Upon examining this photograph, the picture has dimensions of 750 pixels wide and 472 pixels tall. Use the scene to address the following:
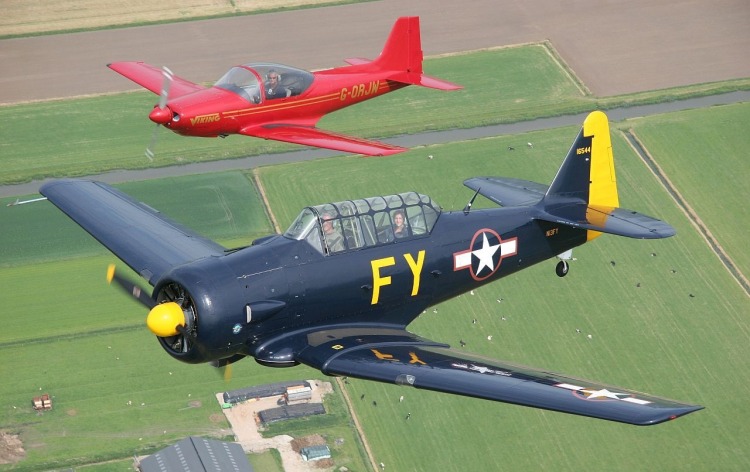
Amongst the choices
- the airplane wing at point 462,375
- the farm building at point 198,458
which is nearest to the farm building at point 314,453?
the farm building at point 198,458

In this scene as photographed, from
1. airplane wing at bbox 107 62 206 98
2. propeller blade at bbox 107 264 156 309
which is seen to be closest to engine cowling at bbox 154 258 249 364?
propeller blade at bbox 107 264 156 309

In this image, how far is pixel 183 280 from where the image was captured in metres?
41.2

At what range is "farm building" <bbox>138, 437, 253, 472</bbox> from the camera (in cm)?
5541

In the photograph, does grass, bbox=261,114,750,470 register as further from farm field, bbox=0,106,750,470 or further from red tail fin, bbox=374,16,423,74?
red tail fin, bbox=374,16,423,74

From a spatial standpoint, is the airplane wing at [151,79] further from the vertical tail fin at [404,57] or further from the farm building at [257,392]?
the farm building at [257,392]

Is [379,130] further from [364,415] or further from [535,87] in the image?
[364,415]

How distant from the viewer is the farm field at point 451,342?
58.4 meters

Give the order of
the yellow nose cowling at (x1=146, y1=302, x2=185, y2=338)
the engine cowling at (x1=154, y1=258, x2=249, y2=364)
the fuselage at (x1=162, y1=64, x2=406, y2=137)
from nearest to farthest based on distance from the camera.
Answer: the yellow nose cowling at (x1=146, y1=302, x2=185, y2=338), the engine cowling at (x1=154, y1=258, x2=249, y2=364), the fuselage at (x1=162, y1=64, x2=406, y2=137)

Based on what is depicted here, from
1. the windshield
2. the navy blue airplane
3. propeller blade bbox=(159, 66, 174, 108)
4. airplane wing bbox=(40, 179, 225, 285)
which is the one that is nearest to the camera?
the navy blue airplane

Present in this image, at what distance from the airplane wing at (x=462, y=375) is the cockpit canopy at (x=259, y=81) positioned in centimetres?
1619

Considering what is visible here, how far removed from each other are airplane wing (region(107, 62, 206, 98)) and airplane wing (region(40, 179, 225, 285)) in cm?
1039

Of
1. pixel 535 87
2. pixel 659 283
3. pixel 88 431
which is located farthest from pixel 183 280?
pixel 535 87

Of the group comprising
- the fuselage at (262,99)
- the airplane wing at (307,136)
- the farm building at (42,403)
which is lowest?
the farm building at (42,403)

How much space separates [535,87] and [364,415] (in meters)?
25.3
